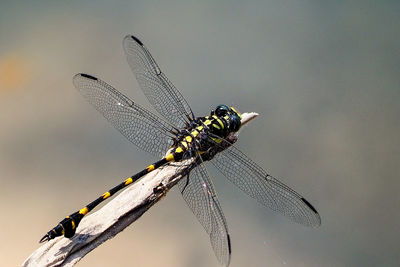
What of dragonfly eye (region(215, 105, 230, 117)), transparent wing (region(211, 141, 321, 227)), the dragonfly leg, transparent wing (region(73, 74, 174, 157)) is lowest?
transparent wing (region(211, 141, 321, 227))

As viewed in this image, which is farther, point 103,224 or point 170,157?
point 170,157

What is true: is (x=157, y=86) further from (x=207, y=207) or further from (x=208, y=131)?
(x=207, y=207)

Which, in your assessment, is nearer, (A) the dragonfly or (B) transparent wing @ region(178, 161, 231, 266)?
(B) transparent wing @ region(178, 161, 231, 266)

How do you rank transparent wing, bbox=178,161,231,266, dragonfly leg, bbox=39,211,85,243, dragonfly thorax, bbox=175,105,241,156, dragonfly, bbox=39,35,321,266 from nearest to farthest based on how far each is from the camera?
1. dragonfly leg, bbox=39,211,85,243
2. transparent wing, bbox=178,161,231,266
3. dragonfly, bbox=39,35,321,266
4. dragonfly thorax, bbox=175,105,241,156

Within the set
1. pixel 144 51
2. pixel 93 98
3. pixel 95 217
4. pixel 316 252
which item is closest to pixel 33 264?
pixel 95 217

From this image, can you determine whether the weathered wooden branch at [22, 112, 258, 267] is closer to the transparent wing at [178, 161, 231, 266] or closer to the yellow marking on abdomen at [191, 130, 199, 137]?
the transparent wing at [178, 161, 231, 266]

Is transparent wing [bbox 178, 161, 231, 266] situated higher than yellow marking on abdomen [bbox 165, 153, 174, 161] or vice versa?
yellow marking on abdomen [bbox 165, 153, 174, 161]

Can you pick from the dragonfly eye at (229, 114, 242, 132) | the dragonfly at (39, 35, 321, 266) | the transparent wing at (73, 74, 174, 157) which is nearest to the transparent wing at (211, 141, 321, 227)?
the dragonfly at (39, 35, 321, 266)

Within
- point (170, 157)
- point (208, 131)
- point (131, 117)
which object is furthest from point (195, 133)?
point (131, 117)

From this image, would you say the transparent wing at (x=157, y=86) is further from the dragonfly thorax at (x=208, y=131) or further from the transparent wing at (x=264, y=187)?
the transparent wing at (x=264, y=187)
